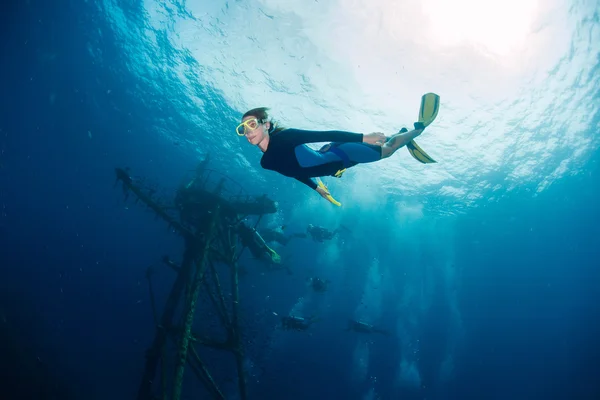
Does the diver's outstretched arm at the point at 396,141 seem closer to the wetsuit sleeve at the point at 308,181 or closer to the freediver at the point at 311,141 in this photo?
the freediver at the point at 311,141

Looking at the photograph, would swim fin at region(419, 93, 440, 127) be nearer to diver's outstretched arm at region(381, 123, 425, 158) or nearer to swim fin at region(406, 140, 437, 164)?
diver's outstretched arm at region(381, 123, 425, 158)

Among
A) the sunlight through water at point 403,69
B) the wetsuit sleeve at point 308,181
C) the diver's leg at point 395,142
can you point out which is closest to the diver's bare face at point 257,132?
the wetsuit sleeve at point 308,181

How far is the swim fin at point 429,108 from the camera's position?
3.63 metres

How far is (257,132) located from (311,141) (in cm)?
68

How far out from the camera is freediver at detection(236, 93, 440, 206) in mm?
3223

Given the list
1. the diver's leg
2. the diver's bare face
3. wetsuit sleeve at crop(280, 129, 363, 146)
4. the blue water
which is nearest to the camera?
wetsuit sleeve at crop(280, 129, 363, 146)

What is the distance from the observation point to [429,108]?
3715 mm

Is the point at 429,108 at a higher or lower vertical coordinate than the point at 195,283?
higher

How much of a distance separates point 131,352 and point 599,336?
81614mm

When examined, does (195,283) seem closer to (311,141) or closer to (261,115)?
(261,115)

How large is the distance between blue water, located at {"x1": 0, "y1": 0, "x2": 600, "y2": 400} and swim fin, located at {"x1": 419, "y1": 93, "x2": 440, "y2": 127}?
30.9 feet

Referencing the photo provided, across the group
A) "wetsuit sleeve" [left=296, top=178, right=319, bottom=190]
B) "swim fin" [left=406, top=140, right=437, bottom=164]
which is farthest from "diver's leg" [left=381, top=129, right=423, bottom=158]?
"wetsuit sleeve" [left=296, top=178, right=319, bottom=190]

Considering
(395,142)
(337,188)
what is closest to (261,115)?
(395,142)

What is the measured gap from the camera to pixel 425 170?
2225 centimetres
